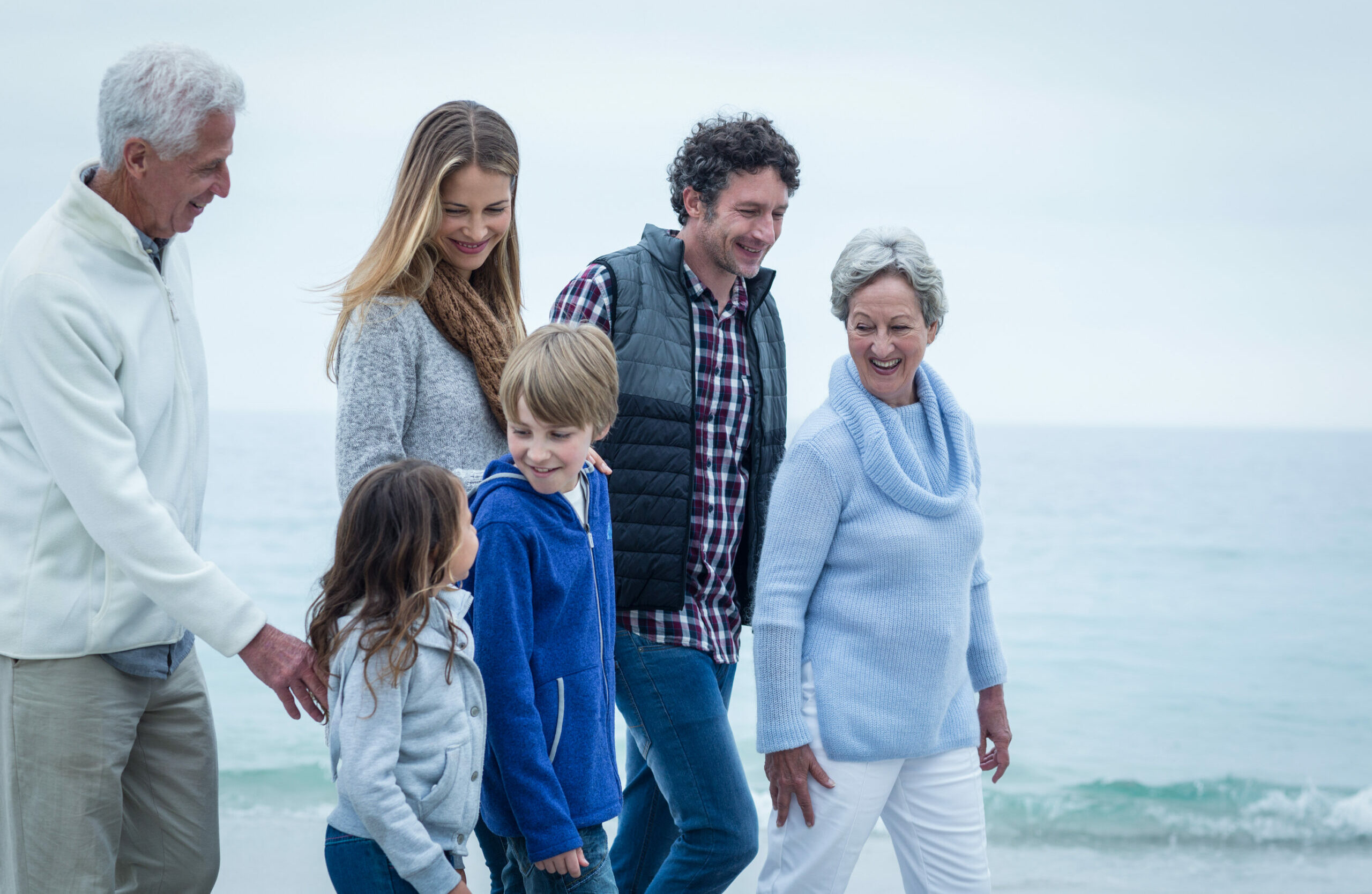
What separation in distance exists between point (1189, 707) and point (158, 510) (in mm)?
9283

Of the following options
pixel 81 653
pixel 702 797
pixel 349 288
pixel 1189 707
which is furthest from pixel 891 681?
pixel 1189 707

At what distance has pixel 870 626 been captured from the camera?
180cm

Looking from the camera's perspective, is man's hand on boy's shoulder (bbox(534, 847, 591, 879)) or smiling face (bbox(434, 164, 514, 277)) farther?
smiling face (bbox(434, 164, 514, 277))

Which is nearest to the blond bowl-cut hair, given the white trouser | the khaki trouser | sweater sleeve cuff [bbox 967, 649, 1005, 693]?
the white trouser

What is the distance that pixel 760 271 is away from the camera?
2225 millimetres

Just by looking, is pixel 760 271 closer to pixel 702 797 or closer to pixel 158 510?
pixel 702 797

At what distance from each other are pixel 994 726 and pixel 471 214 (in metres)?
1.37

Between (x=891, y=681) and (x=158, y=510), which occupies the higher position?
(x=158, y=510)

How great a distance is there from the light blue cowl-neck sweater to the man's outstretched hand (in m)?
0.70

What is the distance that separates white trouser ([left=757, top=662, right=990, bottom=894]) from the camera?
71.1 inches

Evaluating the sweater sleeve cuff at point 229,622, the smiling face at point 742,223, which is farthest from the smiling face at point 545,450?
the smiling face at point 742,223

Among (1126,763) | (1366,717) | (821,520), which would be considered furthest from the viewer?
(1366,717)

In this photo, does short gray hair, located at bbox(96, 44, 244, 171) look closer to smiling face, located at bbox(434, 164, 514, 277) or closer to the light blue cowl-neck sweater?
smiling face, located at bbox(434, 164, 514, 277)

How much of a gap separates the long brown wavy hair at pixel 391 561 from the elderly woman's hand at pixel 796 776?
623 mm
